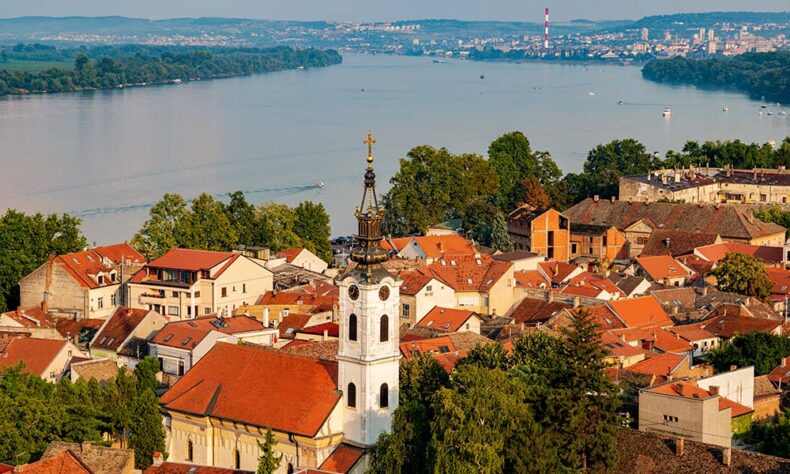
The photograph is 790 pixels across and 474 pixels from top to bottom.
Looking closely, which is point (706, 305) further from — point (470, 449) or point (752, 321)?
point (470, 449)

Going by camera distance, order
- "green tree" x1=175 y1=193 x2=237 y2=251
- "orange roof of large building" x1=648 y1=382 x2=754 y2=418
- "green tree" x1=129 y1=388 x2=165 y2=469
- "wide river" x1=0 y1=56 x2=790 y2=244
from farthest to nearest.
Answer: "wide river" x1=0 y1=56 x2=790 y2=244 → "green tree" x1=175 y1=193 x2=237 y2=251 → "orange roof of large building" x1=648 y1=382 x2=754 y2=418 → "green tree" x1=129 y1=388 x2=165 y2=469

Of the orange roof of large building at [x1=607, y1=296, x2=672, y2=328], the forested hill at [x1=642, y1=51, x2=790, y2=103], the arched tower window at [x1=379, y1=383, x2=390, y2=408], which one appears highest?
the arched tower window at [x1=379, y1=383, x2=390, y2=408]

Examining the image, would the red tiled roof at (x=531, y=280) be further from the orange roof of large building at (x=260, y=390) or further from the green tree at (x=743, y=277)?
the orange roof of large building at (x=260, y=390)

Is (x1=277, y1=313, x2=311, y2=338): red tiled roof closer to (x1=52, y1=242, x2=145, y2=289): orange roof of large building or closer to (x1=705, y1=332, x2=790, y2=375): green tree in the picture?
(x1=52, y1=242, x2=145, y2=289): orange roof of large building

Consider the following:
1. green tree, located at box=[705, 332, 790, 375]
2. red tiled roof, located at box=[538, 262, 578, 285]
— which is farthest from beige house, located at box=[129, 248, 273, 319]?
green tree, located at box=[705, 332, 790, 375]

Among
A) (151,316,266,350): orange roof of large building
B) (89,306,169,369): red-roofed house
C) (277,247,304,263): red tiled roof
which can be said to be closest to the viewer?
(151,316,266,350): orange roof of large building

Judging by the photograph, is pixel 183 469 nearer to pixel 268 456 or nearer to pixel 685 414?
pixel 268 456

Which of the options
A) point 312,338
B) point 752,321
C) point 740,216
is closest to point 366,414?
point 312,338
